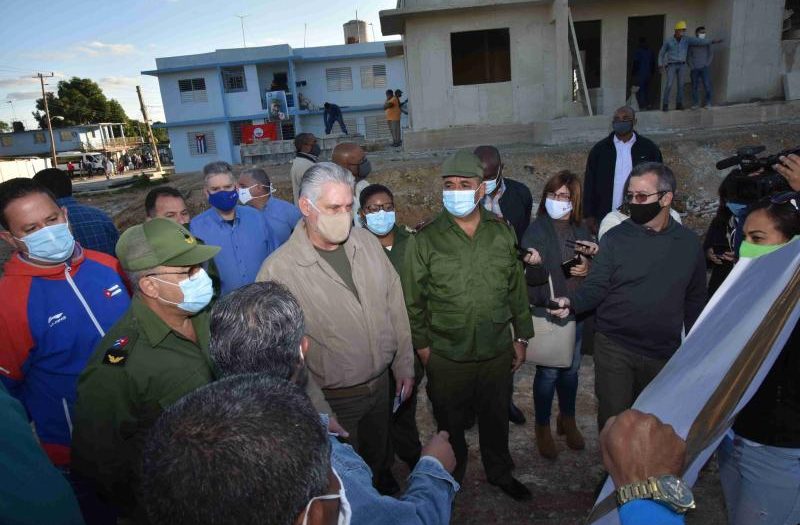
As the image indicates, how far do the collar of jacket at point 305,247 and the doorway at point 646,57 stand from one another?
13.4 m

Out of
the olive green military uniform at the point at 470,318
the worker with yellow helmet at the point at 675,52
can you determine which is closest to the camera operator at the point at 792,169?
the olive green military uniform at the point at 470,318

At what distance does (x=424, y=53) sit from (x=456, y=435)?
1187 centimetres

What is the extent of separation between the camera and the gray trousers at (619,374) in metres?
2.83

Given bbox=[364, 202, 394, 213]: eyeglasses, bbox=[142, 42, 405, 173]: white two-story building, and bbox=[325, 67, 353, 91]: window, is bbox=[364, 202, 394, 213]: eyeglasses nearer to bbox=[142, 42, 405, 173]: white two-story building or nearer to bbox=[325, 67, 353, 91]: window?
bbox=[142, 42, 405, 173]: white two-story building

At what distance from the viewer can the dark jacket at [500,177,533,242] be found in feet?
14.1

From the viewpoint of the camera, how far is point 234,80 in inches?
1199

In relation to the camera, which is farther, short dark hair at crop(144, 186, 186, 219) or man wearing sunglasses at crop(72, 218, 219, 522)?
short dark hair at crop(144, 186, 186, 219)

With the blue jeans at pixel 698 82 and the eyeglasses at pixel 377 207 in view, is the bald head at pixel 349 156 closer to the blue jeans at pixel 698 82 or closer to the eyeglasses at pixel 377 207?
the eyeglasses at pixel 377 207

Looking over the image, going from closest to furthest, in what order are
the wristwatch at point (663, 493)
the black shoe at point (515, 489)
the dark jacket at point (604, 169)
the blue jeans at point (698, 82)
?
the wristwatch at point (663, 493), the black shoe at point (515, 489), the dark jacket at point (604, 169), the blue jeans at point (698, 82)

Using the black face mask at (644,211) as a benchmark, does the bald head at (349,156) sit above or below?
above

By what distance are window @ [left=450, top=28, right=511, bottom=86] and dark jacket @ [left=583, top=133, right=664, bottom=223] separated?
872cm

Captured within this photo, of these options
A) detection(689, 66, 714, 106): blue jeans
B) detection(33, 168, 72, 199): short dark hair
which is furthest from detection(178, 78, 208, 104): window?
detection(33, 168, 72, 199): short dark hair

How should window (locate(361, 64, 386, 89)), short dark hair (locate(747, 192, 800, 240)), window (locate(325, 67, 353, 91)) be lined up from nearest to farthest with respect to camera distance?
1. short dark hair (locate(747, 192, 800, 240))
2. window (locate(361, 64, 386, 89))
3. window (locate(325, 67, 353, 91))

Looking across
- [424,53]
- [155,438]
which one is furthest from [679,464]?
[424,53]
